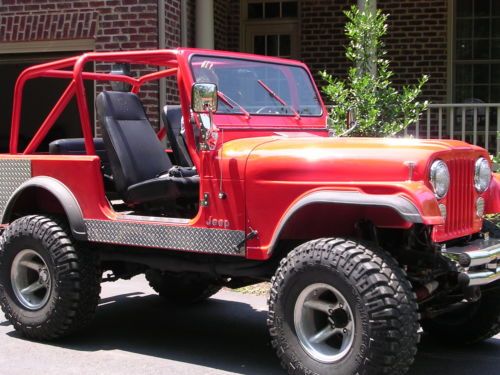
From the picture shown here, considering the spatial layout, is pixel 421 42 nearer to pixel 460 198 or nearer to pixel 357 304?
pixel 460 198

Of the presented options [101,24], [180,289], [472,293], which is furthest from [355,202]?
[101,24]

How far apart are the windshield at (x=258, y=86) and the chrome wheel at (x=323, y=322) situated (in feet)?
4.63

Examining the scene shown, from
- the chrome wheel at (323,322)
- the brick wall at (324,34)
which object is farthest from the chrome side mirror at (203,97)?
the brick wall at (324,34)

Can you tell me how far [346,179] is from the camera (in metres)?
3.90

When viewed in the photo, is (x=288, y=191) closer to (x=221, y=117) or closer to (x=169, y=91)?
(x=221, y=117)

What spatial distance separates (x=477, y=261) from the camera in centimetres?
386

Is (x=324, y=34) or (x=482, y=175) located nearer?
(x=482, y=175)

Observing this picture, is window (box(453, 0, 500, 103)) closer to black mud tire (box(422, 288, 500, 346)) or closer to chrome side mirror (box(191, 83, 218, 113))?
black mud tire (box(422, 288, 500, 346))

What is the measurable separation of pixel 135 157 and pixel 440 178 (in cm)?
215

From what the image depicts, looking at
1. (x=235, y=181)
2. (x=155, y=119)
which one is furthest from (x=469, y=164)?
(x=155, y=119)

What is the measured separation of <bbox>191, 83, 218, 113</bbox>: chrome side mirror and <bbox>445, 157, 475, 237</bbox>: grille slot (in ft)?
4.44

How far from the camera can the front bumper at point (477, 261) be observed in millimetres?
3816

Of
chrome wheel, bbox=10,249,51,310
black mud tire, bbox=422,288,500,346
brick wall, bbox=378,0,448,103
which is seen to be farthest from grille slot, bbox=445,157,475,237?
brick wall, bbox=378,0,448,103

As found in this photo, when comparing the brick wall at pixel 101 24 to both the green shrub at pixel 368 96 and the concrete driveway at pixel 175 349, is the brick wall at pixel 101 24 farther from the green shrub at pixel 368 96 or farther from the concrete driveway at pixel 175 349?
the concrete driveway at pixel 175 349
